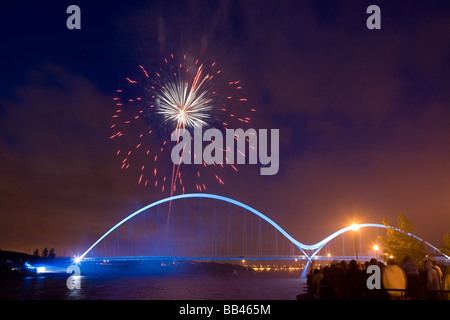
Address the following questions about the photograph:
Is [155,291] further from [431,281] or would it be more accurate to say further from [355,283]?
[431,281]

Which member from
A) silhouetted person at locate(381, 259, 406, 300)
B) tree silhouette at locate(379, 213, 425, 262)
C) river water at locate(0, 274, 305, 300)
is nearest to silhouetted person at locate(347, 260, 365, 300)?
silhouetted person at locate(381, 259, 406, 300)

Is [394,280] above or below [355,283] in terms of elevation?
above

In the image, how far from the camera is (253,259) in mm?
86562

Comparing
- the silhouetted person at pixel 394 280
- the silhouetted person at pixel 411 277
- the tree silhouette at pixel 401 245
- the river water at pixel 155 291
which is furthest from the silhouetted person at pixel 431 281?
the tree silhouette at pixel 401 245

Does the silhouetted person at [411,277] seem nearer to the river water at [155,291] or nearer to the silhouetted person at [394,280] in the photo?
the silhouetted person at [394,280]

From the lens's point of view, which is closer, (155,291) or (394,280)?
(394,280)

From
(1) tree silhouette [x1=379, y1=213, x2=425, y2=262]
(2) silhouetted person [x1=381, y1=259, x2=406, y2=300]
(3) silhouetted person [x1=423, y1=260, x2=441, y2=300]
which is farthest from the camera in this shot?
(1) tree silhouette [x1=379, y1=213, x2=425, y2=262]

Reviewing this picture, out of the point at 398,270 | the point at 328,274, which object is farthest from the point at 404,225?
the point at 398,270

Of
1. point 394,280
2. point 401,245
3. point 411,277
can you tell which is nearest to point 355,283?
point 411,277

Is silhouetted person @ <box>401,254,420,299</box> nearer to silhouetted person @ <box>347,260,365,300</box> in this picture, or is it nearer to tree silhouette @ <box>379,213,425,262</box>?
silhouetted person @ <box>347,260,365,300</box>

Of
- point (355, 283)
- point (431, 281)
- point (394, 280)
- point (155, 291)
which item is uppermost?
point (394, 280)
